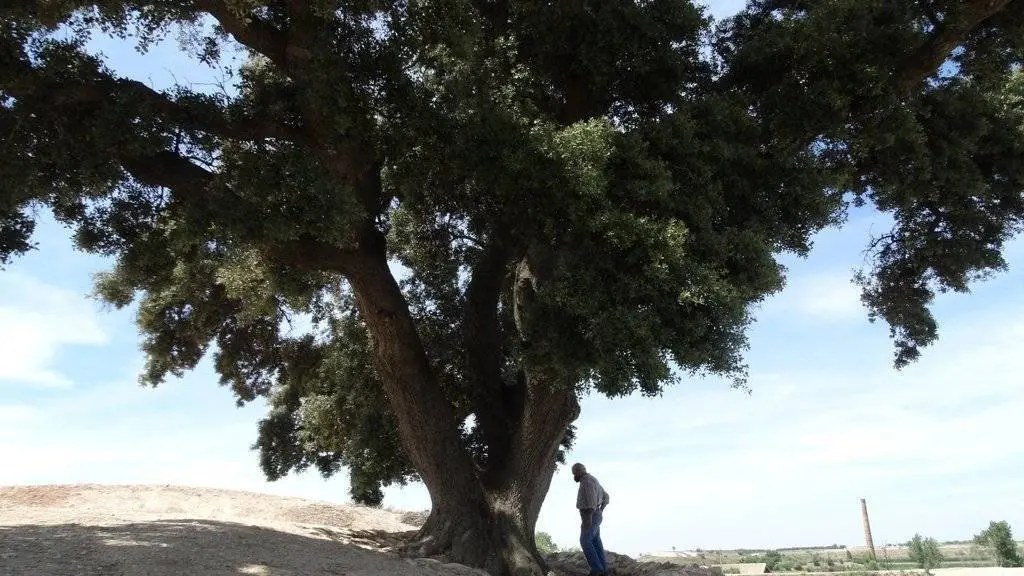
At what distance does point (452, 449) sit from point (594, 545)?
8.73 feet

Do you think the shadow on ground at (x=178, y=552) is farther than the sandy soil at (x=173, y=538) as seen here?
No

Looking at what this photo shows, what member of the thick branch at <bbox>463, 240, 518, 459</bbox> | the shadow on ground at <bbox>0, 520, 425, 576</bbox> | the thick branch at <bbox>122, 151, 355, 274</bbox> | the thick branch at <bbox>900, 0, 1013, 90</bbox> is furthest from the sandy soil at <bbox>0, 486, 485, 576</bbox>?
the thick branch at <bbox>900, 0, 1013, 90</bbox>

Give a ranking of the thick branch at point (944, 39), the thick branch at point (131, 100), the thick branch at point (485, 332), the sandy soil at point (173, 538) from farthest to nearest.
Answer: the thick branch at point (485, 332)
the thick branch at point (944, 39)
the thick branch at point (131, 100)
the sandy soil at point (173, 538)

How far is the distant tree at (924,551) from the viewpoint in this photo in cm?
2738

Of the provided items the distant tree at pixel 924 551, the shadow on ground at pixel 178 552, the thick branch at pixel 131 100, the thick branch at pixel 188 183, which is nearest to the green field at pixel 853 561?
the distant tree at pixel 924 551

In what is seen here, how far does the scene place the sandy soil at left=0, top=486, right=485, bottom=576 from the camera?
7.42 m

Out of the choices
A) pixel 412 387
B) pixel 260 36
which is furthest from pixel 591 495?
pixel 260 36

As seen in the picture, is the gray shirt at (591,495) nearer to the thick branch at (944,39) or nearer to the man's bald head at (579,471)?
the man's bald head at (579,471)

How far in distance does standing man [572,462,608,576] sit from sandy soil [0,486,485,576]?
205cm

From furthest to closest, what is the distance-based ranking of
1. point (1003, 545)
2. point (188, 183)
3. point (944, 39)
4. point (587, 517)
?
point (1003, 545) → point (587, 517) → point (944, 39) → point (188, 183)

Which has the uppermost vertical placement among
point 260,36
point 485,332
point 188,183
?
point 260,36

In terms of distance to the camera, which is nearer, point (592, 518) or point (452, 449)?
point (592, 518)

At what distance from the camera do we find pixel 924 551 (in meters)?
28.2

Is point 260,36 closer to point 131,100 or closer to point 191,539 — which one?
point 131,100
